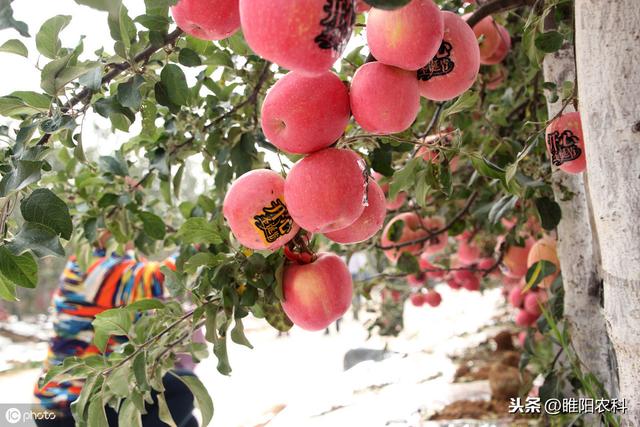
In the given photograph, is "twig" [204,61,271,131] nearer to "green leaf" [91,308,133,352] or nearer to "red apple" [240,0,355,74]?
"green leaf" [91,308,133,352]

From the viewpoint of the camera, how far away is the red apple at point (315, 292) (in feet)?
2.34

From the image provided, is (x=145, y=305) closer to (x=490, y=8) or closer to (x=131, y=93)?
(x=131, y=93)

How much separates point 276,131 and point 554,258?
0.99 metres

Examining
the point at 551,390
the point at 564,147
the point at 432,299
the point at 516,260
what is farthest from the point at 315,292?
the point at 432,299

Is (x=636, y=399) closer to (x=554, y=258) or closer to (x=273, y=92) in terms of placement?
(x=273, y=92)

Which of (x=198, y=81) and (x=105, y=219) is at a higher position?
(x=198, y=81)

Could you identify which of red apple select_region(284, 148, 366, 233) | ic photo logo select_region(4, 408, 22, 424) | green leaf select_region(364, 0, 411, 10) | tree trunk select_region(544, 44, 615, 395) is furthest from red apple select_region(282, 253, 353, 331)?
ic photo logo select_region(4, 408, 22, 424)

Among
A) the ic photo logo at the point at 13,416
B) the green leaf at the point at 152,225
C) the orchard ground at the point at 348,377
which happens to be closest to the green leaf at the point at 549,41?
the green leaf at the point at 152,225

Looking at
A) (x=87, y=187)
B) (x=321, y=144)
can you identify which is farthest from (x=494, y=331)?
(x=321, y=144)

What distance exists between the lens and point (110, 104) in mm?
696

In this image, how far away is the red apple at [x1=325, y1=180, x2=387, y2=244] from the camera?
26.4 inches

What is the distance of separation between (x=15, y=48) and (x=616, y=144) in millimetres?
753

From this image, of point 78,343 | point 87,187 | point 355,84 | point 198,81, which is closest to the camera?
point 355,84

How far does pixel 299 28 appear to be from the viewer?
0.40 meters
